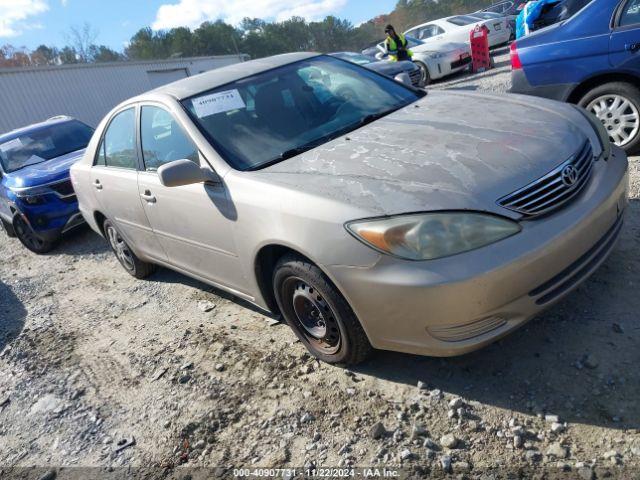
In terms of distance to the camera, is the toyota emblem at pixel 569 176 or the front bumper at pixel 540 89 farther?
the front bumper at pixel 540 89

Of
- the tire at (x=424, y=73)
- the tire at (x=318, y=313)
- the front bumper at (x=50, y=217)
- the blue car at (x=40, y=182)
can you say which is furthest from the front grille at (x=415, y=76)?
the tire at (x=318, y=313)

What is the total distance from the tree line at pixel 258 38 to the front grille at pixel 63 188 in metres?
43.8

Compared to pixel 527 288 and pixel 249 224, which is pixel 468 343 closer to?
pixel 527 288

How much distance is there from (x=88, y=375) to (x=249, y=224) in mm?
1760

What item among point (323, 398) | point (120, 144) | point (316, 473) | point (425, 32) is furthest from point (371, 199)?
point (425, 32)

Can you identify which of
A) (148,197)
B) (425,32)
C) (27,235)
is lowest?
(27,235)

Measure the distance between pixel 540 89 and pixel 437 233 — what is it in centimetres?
326

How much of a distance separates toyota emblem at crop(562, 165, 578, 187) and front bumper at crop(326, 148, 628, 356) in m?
0.08

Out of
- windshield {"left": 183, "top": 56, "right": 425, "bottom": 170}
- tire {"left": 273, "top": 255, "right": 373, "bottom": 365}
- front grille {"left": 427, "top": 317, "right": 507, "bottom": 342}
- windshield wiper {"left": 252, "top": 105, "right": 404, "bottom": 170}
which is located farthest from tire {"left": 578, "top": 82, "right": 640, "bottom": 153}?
tire {"left": 273, "top": 255, "right": 373, "bottom": 365}

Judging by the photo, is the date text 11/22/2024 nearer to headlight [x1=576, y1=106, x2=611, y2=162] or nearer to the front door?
the front door

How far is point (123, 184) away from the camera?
3809 millimetres

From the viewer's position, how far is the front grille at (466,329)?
215 centimetres

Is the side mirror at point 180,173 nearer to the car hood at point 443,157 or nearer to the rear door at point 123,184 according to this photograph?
the car hood at point 443,157

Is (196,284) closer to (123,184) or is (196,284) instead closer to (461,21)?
(123,184)
